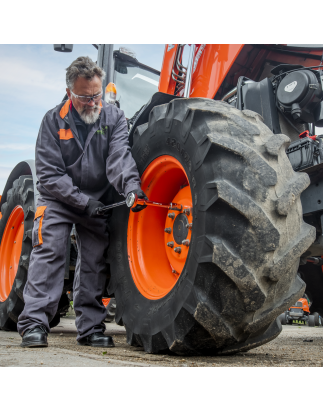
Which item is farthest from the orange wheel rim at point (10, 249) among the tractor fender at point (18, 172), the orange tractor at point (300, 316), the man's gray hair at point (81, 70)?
the orange tractor at point (300, 316)

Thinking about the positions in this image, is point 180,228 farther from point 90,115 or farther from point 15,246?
point 15,246

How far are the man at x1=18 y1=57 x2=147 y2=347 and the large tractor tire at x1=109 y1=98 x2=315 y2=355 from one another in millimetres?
582

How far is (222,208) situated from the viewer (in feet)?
5.57

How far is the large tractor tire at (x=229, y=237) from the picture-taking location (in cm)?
163

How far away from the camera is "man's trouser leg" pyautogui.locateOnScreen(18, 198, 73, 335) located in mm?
2328

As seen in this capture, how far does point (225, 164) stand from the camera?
1.73 m

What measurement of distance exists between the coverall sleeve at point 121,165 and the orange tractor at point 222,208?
2.3 inches

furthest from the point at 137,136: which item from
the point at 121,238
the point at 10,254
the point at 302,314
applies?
the point at 302,314

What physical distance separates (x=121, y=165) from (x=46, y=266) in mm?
740

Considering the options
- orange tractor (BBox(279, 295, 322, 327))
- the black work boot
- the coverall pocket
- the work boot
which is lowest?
orange tractor (BBox(279, 295, 322, 327))

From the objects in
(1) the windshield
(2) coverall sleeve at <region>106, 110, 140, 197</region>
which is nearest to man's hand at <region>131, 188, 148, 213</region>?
(2) coverall sleeve at <region>106, 110, 140, 197</region>

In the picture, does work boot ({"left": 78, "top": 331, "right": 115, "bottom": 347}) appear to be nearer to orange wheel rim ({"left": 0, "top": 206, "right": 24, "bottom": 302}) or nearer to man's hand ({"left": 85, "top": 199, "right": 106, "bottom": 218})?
man's hand ({"left": 85, "top": 199, "right": 106, "bottom": 218})

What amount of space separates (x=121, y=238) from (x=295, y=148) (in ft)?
3.78

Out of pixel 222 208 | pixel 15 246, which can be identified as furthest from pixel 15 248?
pixel 222 208
